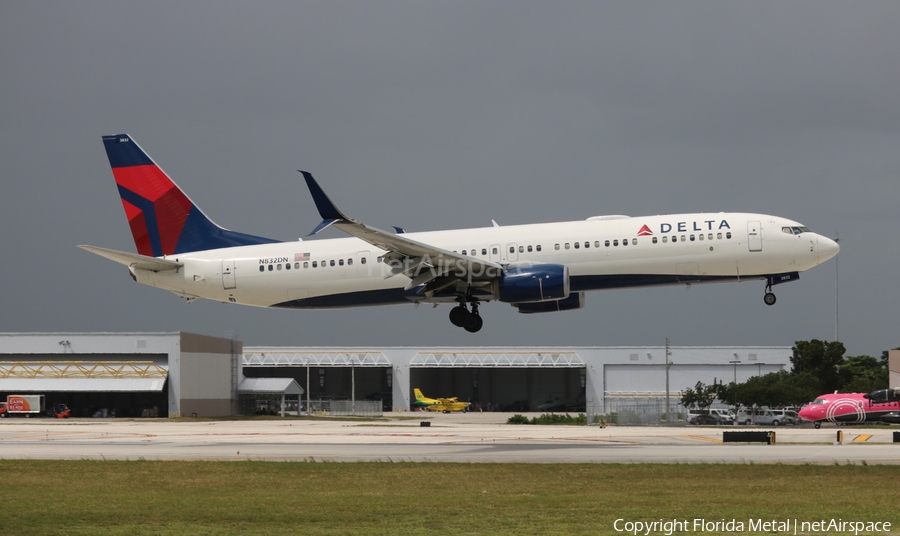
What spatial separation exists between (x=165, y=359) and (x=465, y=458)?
240 ft

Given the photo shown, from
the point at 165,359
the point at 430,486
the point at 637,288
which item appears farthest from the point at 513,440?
the point at 165,359

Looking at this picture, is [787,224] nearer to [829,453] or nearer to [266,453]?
[829,453]

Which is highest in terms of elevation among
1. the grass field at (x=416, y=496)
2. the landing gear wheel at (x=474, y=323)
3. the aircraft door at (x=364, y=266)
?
the aircraft door at (x=364, y=266)

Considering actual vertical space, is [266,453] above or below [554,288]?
below

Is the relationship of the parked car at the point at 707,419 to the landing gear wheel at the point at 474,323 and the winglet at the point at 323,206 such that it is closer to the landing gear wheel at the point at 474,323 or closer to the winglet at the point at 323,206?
the landing gear wheel at the point at 474,323

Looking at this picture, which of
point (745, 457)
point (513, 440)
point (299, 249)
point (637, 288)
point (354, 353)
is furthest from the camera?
point (354, 353)

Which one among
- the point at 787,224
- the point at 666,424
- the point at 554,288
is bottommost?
the point at 666,424

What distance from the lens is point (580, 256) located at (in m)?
45.8

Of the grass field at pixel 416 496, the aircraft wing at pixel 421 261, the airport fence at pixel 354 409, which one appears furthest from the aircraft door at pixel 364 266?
the airport fence at pixel 354 409

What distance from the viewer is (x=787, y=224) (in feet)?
151

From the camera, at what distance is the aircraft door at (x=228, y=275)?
166 feet

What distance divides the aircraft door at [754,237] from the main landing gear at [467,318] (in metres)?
13.2

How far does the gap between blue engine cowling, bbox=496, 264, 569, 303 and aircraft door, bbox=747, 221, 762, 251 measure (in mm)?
8171

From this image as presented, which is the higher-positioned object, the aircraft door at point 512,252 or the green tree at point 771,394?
the aircraft door at point 512,252
